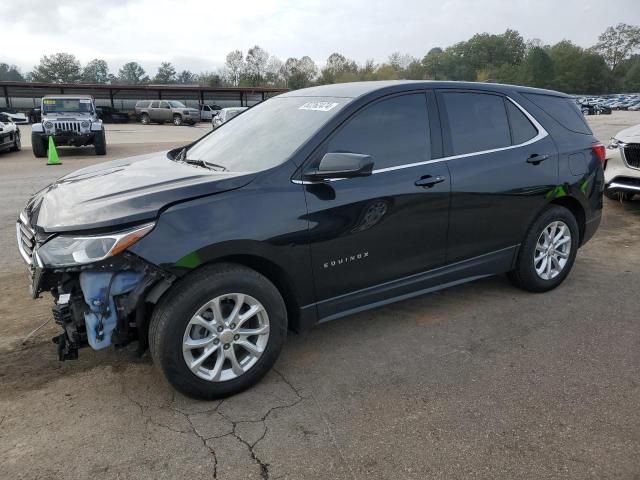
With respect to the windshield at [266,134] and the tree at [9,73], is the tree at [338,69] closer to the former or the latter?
the tree at [9,73]

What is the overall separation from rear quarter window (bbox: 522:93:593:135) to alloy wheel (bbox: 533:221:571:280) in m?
0.92

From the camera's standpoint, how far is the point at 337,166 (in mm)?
3109

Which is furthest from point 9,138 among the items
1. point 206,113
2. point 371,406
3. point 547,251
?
point 206,113

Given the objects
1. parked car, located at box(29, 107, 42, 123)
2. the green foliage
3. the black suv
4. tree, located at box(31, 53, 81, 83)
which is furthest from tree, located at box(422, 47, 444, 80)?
the black suv

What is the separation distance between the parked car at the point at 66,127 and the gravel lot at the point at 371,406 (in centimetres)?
1248

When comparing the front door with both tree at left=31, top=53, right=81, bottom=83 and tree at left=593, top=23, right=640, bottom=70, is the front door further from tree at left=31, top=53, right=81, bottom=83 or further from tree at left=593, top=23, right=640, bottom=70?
tree at left=593, top=23, right=640, bottom=70

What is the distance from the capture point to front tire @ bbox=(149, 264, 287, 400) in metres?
2.81

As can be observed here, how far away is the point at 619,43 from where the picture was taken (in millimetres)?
125500

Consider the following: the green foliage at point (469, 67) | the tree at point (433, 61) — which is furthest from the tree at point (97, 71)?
the tree at point (433, 61)

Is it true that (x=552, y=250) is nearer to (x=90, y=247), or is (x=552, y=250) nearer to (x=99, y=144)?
(x=90, y=247)

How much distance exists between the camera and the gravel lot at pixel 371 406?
2.54 m

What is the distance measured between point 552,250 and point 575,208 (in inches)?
20.9

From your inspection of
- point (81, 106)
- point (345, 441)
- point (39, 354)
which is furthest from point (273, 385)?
point (81, 106)

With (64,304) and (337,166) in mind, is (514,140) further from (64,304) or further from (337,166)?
(64,304)
